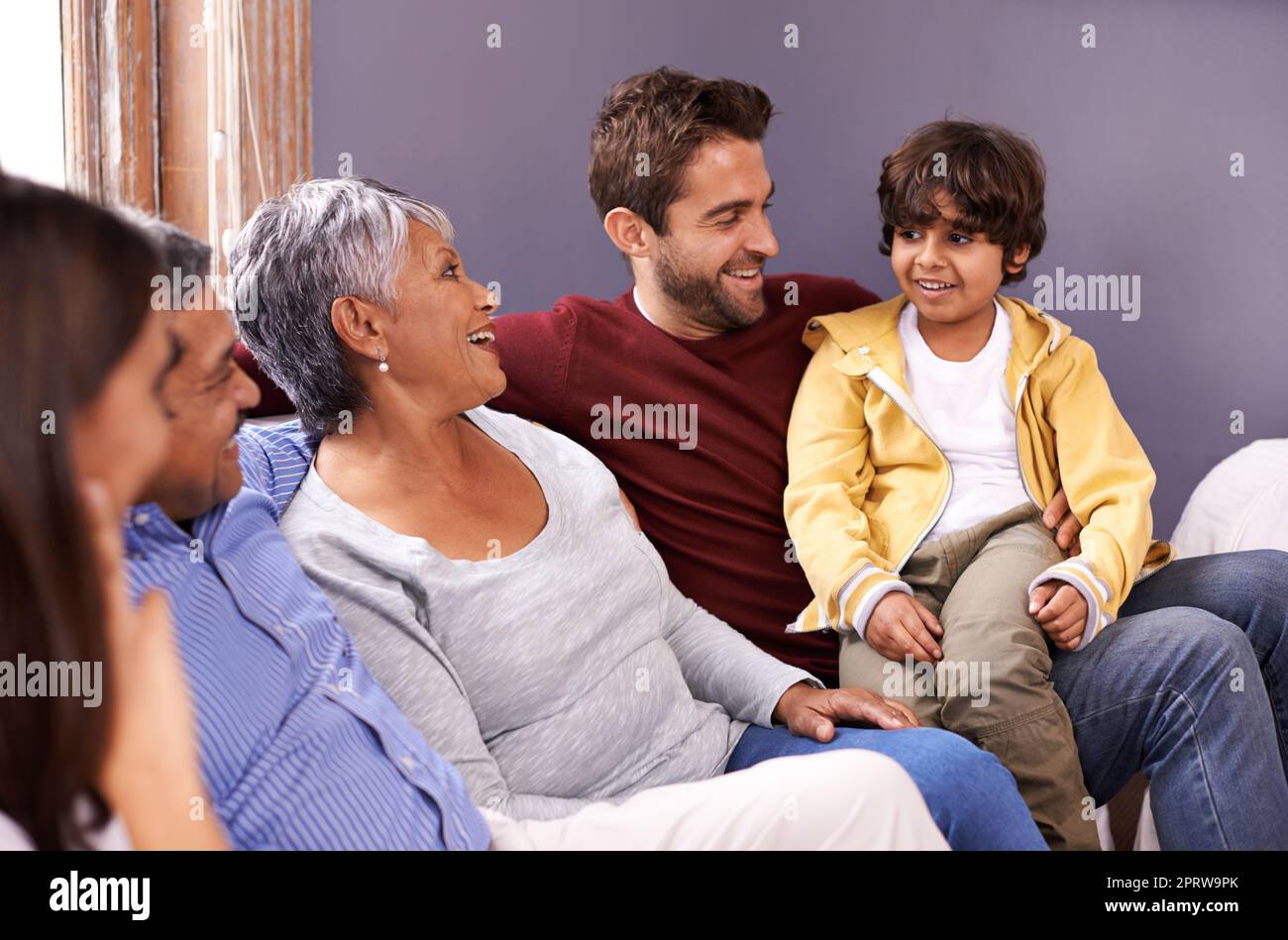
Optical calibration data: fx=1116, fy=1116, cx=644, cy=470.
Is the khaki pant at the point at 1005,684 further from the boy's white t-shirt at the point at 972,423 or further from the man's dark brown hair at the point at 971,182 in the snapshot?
the man's dark brown hair at the point at 971,182

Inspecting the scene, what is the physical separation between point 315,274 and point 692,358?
0.63 m

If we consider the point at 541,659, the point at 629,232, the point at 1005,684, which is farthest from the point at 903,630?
the point at 629,232

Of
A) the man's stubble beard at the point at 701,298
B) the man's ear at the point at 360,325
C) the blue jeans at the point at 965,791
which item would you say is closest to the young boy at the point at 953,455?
the man's stubble beard at the point at 701,298

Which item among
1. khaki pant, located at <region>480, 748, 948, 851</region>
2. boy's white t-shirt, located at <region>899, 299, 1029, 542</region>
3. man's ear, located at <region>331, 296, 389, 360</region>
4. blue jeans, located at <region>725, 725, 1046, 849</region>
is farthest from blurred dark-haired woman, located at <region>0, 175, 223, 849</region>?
boy's white t-shirt, located at <region>899, 299, 1029, 542</region>

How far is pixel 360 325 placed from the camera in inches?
51.9

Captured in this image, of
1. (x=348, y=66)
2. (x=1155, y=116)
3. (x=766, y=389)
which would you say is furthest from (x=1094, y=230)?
(x=348, y=66)

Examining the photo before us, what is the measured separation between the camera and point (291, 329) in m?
1.32

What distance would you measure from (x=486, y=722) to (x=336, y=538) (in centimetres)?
27

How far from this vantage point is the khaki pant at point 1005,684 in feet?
4.62

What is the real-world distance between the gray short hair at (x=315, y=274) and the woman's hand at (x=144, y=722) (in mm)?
603

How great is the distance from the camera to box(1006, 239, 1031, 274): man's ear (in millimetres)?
1756
